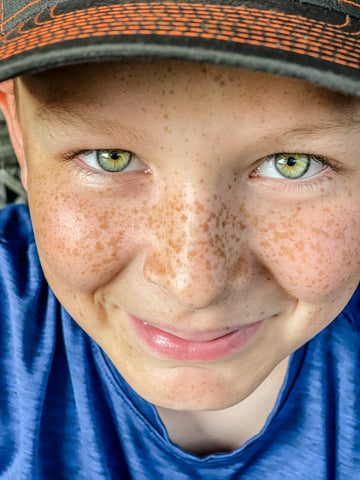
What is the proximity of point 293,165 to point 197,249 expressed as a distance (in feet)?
0.62

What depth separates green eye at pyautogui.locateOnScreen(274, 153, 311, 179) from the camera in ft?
2.55

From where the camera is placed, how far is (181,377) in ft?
2.91

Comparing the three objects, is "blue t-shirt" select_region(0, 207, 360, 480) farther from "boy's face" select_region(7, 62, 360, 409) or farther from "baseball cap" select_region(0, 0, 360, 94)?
"baseball cap" select_region(0, 0, 360, 94)

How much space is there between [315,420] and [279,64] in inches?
29.8

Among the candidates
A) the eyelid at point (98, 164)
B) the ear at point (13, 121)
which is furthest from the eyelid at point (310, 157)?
the ear at point (13, 121)

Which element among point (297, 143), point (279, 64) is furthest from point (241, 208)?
point (279, 64)

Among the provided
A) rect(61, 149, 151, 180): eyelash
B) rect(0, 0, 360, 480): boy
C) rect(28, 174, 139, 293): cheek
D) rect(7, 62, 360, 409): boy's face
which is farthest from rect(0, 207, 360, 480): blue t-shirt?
rect(61, 149, 151, 180): eyelash

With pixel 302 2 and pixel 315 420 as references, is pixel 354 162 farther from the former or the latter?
pixel 315 420

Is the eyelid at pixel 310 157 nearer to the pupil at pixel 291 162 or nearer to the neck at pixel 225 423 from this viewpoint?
the pupil at pixel 291 162

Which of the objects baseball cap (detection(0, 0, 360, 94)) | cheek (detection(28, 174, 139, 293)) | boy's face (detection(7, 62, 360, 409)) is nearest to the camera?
baseball cap (detection(0, 0, 360, 94))

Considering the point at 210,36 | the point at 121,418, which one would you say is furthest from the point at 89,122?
the point at 121,418

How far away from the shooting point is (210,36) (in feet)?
1.77

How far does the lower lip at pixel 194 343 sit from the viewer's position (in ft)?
2.88

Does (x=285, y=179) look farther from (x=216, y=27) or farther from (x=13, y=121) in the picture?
(x=13, y=121)
